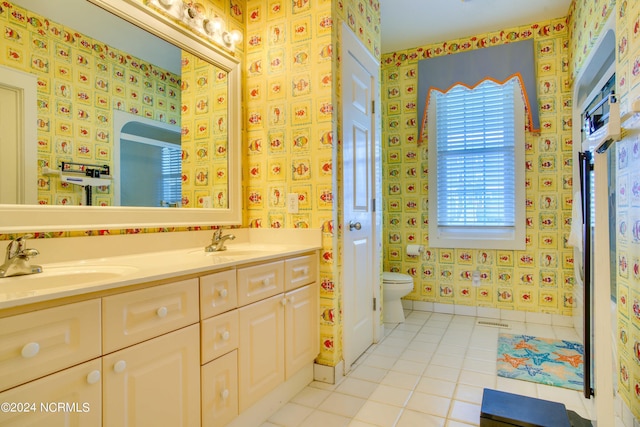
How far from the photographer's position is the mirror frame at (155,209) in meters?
1.33

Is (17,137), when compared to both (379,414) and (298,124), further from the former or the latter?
(379,414)

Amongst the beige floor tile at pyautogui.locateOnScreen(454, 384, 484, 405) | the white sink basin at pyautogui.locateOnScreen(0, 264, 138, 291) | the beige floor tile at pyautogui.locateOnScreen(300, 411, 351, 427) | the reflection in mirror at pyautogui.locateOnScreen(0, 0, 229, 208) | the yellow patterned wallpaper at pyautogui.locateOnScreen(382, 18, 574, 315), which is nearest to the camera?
the white sink basin at pyautogui.locateOnScreen(0, 264, 138, 291)

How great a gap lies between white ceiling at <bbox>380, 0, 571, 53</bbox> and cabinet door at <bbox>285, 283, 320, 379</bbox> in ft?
7.93

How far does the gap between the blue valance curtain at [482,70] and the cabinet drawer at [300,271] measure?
2125mm

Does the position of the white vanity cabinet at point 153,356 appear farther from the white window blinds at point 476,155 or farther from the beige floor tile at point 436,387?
the white window blinds at point 476,155

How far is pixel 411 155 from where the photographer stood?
3713 millimetres

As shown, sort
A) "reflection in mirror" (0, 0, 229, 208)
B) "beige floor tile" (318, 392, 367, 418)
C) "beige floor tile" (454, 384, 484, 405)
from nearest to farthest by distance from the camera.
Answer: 1. "reflection in mirror" (0, 0, 229, 208)
2. "beige floor tile" (318, 392, 367, 418)
3. "beige floor tile" (454, 384, 484, 405)

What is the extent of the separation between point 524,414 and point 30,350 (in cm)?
187

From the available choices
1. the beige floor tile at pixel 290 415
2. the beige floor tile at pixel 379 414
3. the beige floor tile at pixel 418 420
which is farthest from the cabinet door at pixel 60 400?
the beige floor tile at pixel 418 420

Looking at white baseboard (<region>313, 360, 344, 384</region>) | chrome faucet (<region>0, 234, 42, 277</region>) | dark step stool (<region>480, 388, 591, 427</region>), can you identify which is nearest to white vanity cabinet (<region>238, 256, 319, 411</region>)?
white baseboard (<region>313, 360, 344, 384</region>)

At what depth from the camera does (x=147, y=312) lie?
3.76 ft

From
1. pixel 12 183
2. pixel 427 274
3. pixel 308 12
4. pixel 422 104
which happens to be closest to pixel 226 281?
pixel 12 183

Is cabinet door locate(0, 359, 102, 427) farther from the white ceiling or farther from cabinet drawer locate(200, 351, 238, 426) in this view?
the white ceiling

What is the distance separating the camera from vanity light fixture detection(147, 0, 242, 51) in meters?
1.82
